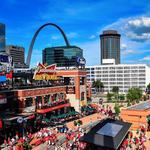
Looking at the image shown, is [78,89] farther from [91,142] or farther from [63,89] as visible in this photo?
[91,142]

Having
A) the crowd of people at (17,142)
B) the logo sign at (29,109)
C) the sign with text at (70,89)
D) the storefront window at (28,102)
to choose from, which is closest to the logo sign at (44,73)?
the storefront window at (28,102)

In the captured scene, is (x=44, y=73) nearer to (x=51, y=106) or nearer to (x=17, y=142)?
(x=51, y=106)

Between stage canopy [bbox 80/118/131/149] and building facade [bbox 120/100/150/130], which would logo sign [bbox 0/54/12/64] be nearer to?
stage canopy [bbox 80/118/131/149]

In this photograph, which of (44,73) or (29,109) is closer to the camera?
(29,109)

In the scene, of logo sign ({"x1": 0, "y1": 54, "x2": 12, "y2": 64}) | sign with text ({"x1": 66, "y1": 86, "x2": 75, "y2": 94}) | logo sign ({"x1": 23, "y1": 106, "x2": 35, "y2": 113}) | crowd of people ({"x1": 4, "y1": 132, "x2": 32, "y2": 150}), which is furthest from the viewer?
sign with text ({"x1": 66, "y1": 86, "x2": 75, "y2": 94})

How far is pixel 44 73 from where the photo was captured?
259ft

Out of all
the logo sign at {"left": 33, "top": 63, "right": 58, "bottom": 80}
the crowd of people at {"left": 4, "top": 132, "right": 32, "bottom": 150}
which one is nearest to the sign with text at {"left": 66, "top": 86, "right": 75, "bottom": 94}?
the logo sign at {"left": 33, "top": 63, "right": 58, "bottom": 80}

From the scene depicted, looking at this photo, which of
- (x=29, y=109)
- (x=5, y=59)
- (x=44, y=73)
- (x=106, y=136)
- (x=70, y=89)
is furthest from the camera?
(x=70, y=89)

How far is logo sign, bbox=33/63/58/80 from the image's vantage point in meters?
75.7

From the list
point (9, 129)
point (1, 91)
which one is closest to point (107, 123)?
point (9, 129)

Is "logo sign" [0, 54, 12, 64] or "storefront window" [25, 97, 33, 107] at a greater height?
"logo sign" [0, 54, 12, 64]

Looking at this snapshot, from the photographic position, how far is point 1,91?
205ft

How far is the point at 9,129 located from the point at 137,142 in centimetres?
2190

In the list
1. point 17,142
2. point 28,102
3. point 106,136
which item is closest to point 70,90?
point 28,102
